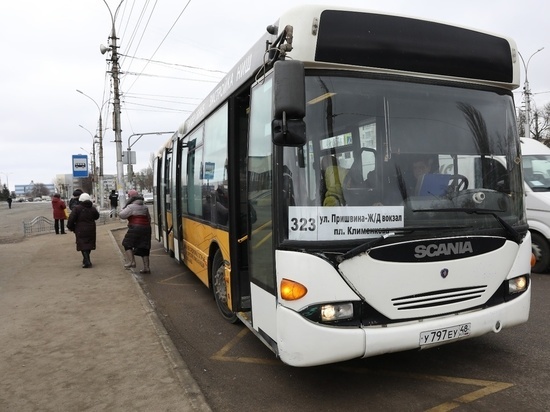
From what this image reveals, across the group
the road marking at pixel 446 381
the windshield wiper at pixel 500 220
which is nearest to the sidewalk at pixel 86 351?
the road marking at pixel 446 381

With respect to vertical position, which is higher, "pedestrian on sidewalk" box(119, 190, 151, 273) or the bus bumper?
"pedestrian on sidewalk" box(119, 190, 151, 273)

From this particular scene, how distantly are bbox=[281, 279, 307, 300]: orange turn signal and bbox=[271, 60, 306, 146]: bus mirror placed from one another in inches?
39.8

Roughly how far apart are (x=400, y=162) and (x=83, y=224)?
8409mm

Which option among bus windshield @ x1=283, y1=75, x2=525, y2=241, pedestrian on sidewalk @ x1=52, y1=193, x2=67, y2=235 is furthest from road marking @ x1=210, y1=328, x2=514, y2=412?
pedestrian on sidewalk @ x1=52, y1=193, x2=67, y2=235

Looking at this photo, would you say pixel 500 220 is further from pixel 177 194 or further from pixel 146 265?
pixel 146 265

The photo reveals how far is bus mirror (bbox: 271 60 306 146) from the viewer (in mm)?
3061

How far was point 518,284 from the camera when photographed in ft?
12.7

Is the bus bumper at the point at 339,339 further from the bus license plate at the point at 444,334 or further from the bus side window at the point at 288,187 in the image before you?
the bus side window at the point at 288,187

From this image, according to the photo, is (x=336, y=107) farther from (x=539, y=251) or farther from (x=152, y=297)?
(x=539, y=251)

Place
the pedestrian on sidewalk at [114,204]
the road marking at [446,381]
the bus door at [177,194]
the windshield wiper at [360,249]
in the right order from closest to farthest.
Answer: the windshield wiper at [360,249] → the road marking at [446,381] → the bus door at [177,194] → the pedestrian on sidewalk at [114,204]

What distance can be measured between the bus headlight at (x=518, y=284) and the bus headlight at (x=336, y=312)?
157 centimetres

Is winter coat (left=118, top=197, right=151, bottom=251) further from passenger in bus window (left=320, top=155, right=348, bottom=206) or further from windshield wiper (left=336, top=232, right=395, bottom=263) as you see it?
windshield wiper (left=336, top=232, right=395, bottom=263)

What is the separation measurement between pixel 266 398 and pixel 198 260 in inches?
137

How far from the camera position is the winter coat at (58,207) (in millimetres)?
17453
